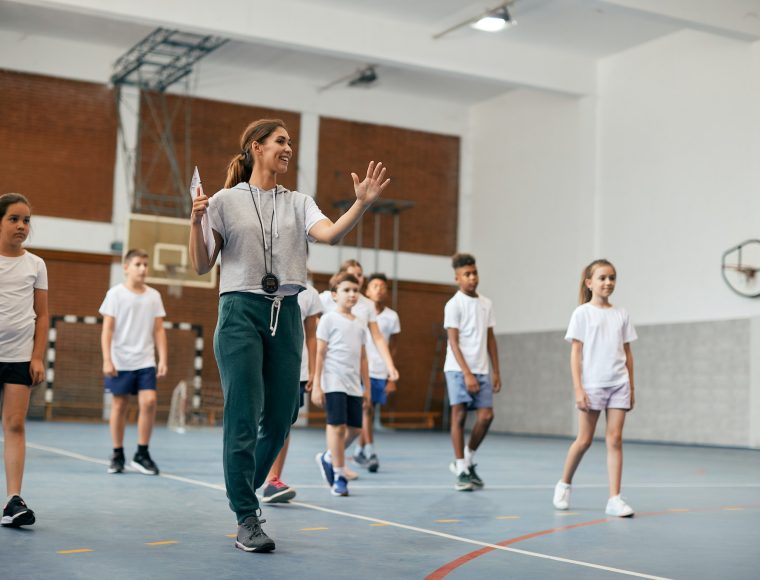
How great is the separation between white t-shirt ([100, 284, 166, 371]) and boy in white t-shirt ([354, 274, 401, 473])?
95.9 inches

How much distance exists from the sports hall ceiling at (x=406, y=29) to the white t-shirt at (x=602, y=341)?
8939 millimetres

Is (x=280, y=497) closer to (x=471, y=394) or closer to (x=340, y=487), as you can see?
(x=340, y=487)


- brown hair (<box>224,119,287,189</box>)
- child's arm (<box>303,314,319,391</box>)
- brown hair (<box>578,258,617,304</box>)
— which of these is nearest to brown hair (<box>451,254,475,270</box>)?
brown hair (<box>578,258,617,304</box>)

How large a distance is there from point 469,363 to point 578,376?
180 centimetres

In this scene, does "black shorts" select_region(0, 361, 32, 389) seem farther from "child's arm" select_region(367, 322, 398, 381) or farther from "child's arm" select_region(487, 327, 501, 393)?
"child's arm" select_region(487, 327, 501, 393)

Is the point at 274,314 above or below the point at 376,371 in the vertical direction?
above

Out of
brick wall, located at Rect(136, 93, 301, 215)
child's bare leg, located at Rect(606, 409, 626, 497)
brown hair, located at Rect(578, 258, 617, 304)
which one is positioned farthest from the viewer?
brick wall, located at Rect(136, 93, 301, 215)

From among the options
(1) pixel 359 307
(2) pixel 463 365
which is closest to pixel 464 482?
(2) pixel 463 365

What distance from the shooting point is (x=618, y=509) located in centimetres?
653

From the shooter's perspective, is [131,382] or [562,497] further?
[131,382]

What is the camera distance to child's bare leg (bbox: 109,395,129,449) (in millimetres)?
8406

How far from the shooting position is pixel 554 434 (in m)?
20.0

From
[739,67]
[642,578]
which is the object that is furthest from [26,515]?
[739,67]

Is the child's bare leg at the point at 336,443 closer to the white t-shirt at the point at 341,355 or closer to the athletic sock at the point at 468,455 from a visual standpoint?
the white t-shirt at the point at 341,355
